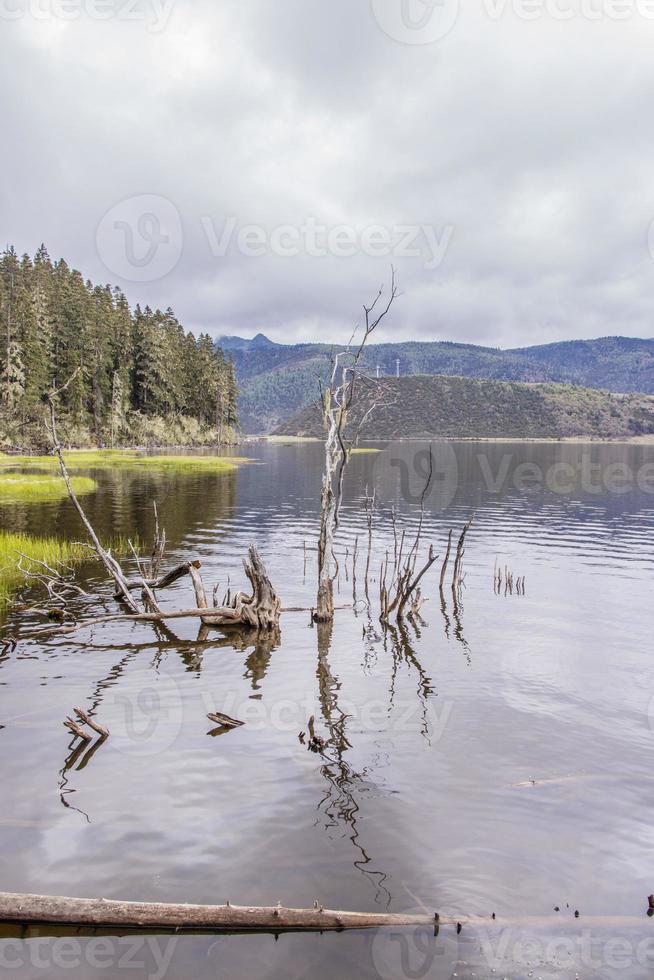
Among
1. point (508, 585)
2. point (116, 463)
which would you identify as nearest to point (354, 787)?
point (508, 585)

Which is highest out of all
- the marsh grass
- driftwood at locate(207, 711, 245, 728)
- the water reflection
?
the marsh grass

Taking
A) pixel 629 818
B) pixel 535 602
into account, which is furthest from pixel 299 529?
pixel 629 818

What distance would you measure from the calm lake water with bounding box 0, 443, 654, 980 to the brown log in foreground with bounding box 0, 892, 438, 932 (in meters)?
0.16

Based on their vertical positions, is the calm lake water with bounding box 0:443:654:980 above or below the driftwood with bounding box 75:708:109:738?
below

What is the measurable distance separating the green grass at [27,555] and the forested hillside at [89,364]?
6391cm

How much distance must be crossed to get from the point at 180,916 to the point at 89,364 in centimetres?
11115

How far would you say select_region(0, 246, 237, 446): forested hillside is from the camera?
9019 cm

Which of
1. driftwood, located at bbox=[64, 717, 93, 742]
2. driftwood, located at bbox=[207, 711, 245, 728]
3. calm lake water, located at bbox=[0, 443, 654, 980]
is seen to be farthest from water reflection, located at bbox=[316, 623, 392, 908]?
driftwood, located at bbox=[64, 717, 93, 742]

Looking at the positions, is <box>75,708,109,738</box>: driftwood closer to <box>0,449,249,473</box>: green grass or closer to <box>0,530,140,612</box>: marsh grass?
<box>0,530,140,612</box>: marsh grass

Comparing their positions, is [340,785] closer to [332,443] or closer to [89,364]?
[332,443]

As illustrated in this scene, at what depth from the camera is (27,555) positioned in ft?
76.0

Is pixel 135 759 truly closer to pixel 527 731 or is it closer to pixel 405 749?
pixel 405 749

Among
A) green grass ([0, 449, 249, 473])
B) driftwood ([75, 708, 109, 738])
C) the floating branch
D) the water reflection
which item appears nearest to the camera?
the water reflection

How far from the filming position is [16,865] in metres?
7.49
